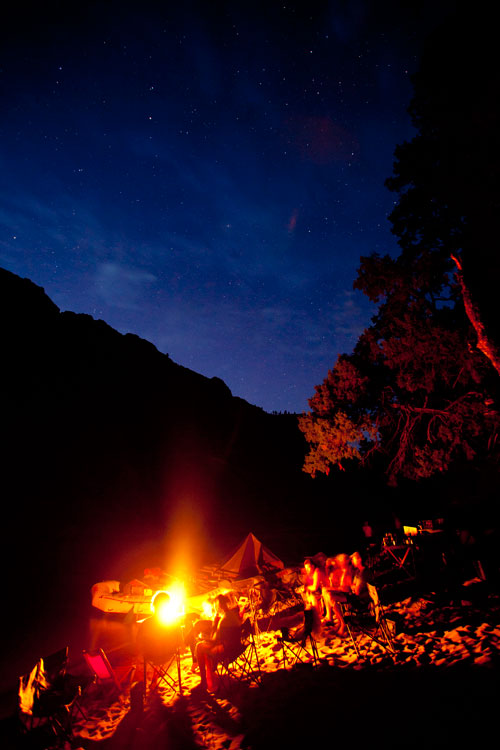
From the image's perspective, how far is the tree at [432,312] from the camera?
7246mm

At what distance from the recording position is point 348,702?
4316 mm

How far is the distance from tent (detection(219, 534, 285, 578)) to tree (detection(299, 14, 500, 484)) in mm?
3888

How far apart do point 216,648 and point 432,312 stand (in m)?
8.06

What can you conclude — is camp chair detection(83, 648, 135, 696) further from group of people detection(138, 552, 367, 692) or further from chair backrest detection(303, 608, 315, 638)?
chair backrest detection(303, 608, 315, 638)

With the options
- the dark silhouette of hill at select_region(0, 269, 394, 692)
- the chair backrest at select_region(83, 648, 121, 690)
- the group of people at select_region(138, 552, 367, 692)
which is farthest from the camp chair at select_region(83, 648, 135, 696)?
the dark silhouette of hill at select_region(0, 269, 394, 692)

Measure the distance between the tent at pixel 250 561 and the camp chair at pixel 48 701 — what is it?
6.46 m

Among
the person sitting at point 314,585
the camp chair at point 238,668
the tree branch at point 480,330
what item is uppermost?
the tree branch at point 480,330

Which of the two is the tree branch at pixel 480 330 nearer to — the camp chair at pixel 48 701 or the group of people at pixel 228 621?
the group of people at pixel 228 621

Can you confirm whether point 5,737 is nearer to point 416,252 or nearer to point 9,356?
point 416,252

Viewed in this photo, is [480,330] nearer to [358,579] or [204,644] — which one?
[358,579]

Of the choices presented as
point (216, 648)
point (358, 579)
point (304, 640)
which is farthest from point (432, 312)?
point (216, 648)

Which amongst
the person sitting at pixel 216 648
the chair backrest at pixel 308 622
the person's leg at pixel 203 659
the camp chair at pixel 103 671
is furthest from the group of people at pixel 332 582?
the camp chair at pixel 103 671

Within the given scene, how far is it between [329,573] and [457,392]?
524cm

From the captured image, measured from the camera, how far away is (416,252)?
8.28 meters
